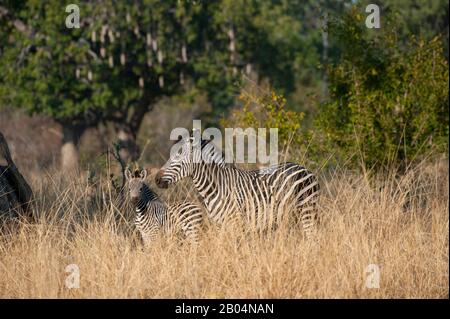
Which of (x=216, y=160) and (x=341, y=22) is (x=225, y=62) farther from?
(x=216, y=160)

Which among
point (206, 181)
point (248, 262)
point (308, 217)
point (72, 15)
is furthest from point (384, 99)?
point (72, 15)

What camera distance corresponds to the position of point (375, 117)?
42.1 ft

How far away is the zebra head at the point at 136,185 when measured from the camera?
9.86 meters

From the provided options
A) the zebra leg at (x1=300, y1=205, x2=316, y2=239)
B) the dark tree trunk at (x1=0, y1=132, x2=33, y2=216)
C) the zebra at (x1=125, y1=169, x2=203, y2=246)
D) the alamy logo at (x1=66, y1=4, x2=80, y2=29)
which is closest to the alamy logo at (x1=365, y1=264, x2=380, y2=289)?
the zebra leg at (x1=300, y1=205, x2=316, y2=239)

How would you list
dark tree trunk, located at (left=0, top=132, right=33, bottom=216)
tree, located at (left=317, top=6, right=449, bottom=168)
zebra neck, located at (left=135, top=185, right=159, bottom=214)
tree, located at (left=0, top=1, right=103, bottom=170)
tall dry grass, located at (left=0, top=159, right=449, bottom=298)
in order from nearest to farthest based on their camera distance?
tall dry grass, located at (left=0, top=159, right=449, bottom=298)
zebra neck, located at (left=135, top=185, right=159, bottom=214)
dark tree trunk, located at (left=0, top=132, right=33, bottom=216)
tree, located at (left=317, top=6, right=449, bottom=168)
tree, located at (left=0, top=1, right=103, bottom=170)

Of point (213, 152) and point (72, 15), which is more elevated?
point (72, 15)

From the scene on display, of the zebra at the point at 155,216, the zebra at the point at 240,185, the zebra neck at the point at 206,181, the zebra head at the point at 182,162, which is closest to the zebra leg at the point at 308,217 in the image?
the zebra at the point at 240,185

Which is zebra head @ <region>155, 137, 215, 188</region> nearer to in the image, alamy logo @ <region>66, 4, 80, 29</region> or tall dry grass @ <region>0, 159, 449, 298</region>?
tall dry grass @ <region>0, 159, 449, 298</region>

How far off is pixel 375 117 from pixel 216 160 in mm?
3794

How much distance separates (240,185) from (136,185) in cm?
119

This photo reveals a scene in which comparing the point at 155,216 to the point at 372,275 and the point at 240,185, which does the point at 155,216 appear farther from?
the point at 372,275

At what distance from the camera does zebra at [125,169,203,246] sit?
9.90 m

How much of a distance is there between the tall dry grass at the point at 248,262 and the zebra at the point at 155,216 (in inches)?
18.2

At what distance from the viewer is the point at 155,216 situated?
10.0 m
